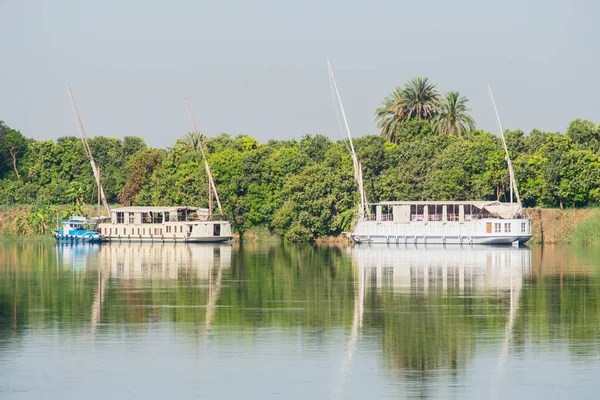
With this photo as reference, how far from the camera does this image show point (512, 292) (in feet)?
159

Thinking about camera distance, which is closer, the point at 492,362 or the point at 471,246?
the point at 492,362

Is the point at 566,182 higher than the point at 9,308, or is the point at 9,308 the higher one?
the point at 566,182

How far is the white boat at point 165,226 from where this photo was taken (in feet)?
355

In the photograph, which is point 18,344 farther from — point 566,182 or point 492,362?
point 566,182

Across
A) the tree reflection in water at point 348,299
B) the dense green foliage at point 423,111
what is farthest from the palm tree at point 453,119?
the tree reflection in water at point 348,299

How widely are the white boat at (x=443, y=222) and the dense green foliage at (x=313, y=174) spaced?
329 cm

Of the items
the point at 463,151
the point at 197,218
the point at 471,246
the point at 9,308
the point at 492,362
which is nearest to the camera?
the point at 492,362

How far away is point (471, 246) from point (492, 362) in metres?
64.6

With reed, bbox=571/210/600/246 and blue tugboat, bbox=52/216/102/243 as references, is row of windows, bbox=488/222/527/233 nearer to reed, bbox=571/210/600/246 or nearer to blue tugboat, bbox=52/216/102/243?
reed, bbox=571/210/600/246

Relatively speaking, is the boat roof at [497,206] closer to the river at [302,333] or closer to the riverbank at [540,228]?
the riverbank at [540,228]

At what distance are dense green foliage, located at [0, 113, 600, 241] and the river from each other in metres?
38.6

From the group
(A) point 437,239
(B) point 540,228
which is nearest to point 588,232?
(B) point 540,228

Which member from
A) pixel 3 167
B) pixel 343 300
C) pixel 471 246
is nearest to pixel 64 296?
pixel 343 300

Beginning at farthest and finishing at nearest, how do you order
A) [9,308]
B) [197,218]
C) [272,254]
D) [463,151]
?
[197,218]
[463,151]
[272,254]
[9,308]
